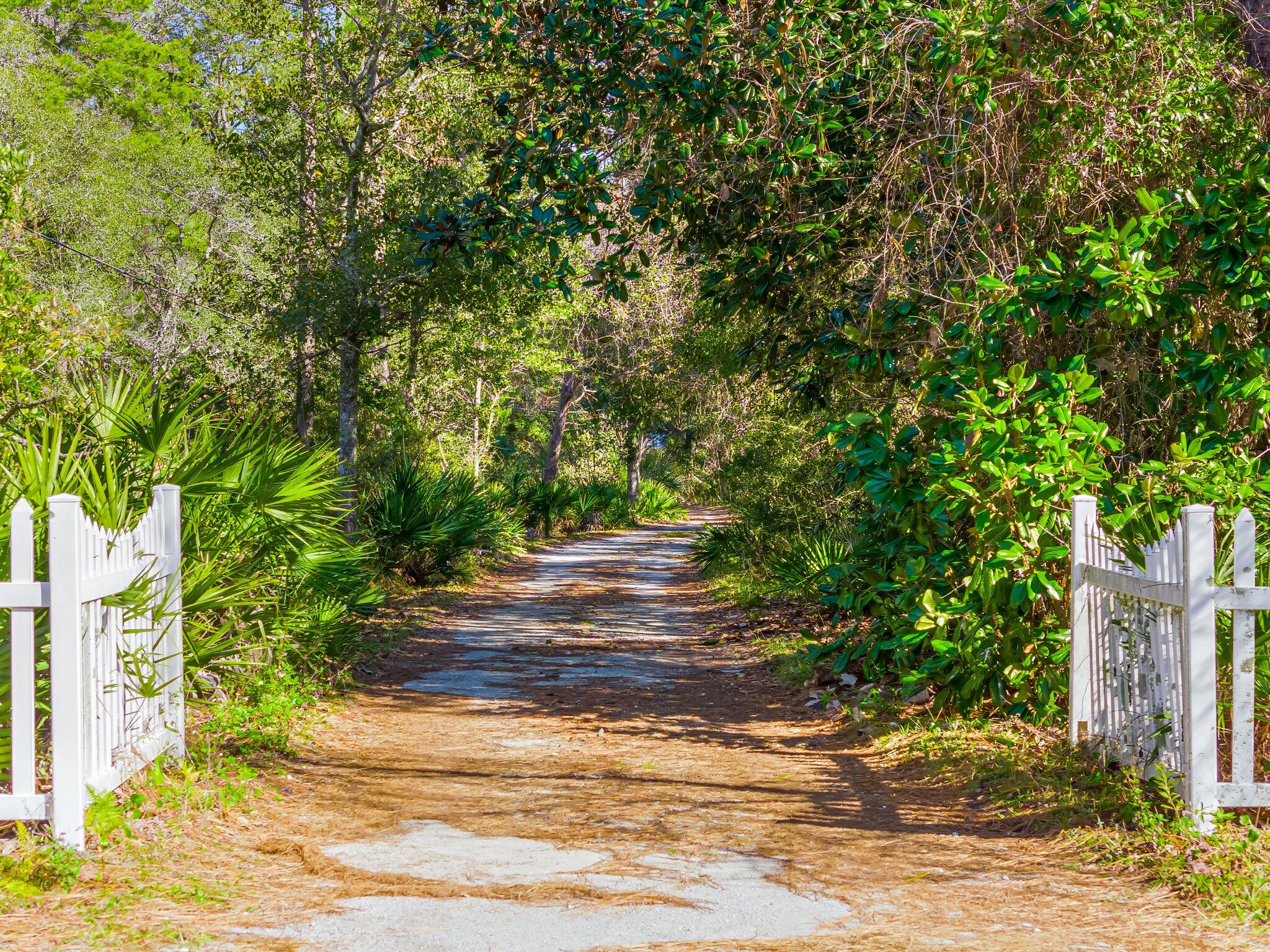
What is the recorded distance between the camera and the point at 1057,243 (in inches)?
297

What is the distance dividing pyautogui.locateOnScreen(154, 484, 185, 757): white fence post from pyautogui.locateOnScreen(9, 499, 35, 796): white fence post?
1.24 m

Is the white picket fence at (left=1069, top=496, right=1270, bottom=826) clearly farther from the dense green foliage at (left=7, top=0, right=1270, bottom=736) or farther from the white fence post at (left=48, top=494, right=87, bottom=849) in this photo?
the white fence post at (left=48, top=494, right=87, bottom=849)

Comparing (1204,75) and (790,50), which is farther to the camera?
(790,50)

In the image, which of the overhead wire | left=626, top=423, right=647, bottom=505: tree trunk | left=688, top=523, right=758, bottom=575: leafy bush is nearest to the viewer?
left=688, top=523, right=758, bottom=575: leafy bush

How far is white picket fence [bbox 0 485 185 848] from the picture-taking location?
4.64 meters

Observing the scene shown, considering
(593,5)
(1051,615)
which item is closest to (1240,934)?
(1051,615)

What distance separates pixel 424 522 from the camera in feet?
54.7

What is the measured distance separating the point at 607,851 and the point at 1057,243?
485 centimetres

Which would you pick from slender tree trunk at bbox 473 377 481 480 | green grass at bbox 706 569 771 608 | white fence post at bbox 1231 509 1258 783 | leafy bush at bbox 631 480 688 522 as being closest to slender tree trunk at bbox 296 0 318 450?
green grass at bbox 706 569 771 608

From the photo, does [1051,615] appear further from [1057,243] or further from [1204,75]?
[1204,75]

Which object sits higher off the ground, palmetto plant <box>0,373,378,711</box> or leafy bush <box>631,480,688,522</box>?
palmetto plant <box>0,373,378,711</box>

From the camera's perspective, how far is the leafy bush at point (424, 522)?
651 inches

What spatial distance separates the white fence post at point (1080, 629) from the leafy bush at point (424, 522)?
33.6 ft

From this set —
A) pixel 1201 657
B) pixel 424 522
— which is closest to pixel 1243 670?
pixel 1201 657
